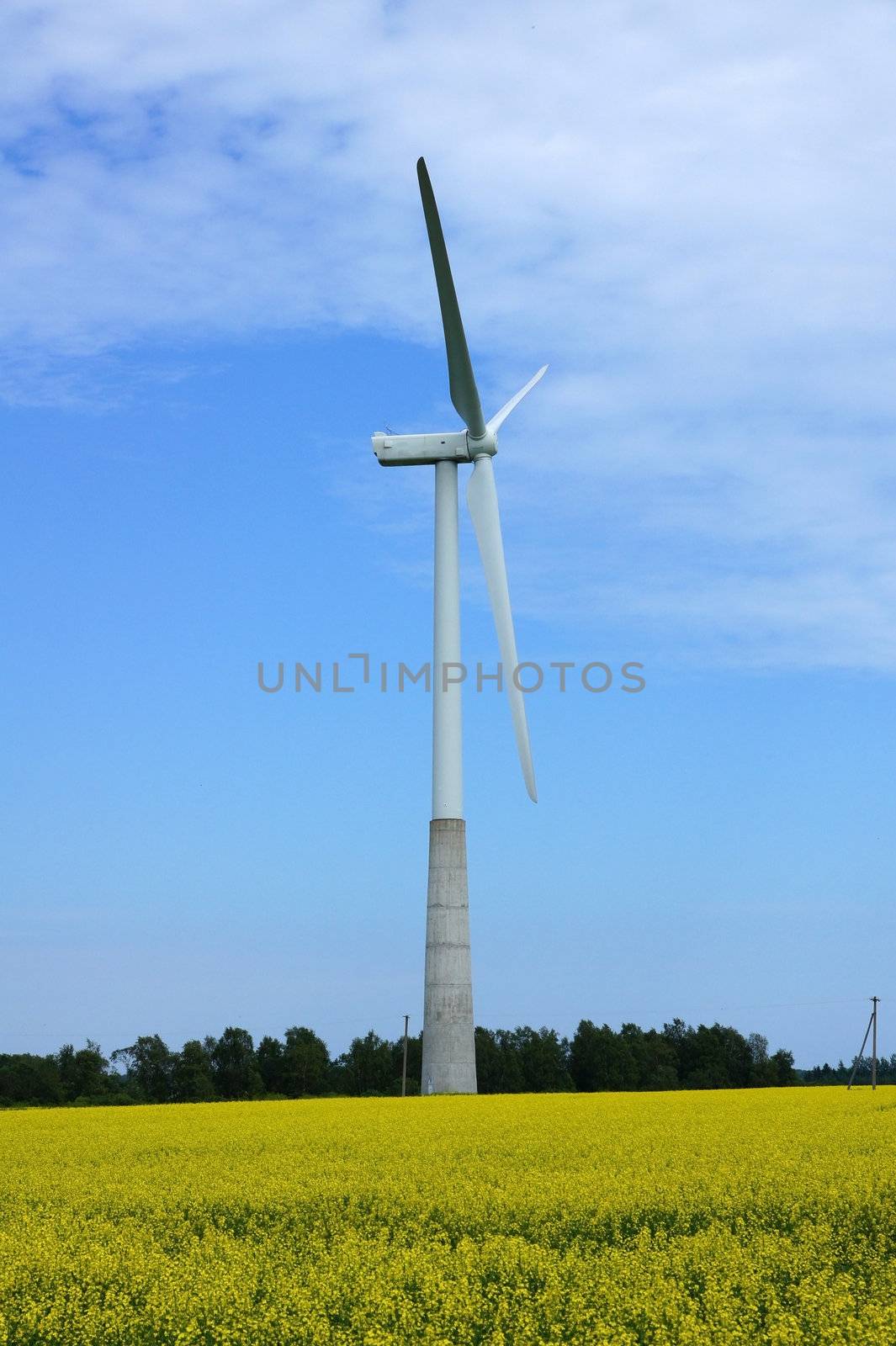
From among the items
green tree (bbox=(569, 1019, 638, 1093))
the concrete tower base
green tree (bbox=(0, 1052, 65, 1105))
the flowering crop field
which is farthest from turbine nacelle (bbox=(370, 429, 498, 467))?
green tree (bbox=(569, 1019, 638, 1093))

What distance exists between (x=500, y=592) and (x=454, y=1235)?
35.7m

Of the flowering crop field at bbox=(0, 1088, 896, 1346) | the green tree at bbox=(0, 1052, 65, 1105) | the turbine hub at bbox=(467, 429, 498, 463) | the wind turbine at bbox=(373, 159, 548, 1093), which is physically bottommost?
the flowering crop field at bbox=(0, 1088, 896, 1346)

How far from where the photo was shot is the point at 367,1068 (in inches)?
3893

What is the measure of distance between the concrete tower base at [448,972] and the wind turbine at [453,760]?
3cm

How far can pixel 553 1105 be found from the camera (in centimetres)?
4284

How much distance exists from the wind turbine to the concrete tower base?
33 millimetres

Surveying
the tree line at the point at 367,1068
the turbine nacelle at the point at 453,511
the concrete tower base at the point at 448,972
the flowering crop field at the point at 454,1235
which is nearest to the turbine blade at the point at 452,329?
the turbine nacelle at the point at 453,511

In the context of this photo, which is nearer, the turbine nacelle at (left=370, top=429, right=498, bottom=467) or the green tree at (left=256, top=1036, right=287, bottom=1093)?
the turbine nacelle at (left=370, top=429, right=498, bottom=467)

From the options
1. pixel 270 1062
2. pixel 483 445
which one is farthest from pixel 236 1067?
pixel 483 445

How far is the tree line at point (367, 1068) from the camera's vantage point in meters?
85.8

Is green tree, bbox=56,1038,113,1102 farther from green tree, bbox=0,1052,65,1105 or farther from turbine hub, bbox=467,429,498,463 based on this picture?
turbine hub, bbox=467,429,498,463

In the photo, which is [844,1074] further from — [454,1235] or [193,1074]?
[454,1235]

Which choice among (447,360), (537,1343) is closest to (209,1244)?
(537,1343)

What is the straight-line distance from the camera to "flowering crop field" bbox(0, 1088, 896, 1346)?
551 inches
